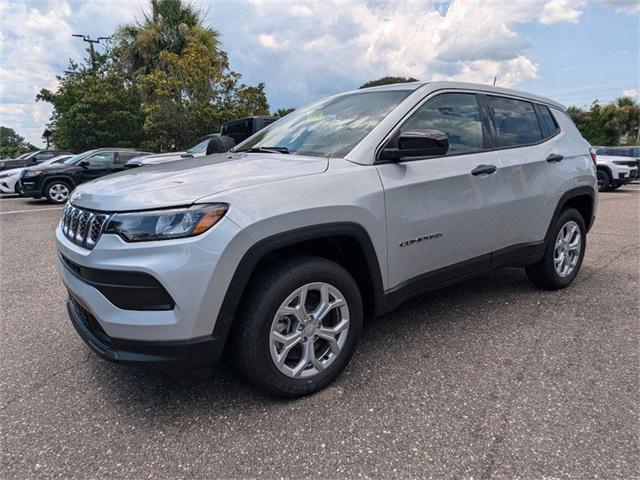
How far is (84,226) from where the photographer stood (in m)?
2.23

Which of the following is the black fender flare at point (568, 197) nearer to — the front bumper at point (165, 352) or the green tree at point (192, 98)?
the front bumper at point (165, 352)

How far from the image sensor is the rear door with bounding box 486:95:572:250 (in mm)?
3334

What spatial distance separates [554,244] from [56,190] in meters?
12.6

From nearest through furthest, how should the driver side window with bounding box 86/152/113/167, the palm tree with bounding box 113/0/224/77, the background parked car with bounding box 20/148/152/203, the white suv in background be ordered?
1. the background parked car with bounding box 20/148/152/203
2. the driver side window with bounding box 86/152/113/167
3. the white suv in background
4. the palm tree with bounding box 113/0/224/77

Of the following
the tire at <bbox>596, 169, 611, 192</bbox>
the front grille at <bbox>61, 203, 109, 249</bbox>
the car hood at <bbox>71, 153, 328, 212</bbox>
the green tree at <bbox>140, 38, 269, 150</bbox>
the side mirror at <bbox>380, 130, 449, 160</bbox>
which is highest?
the green tree at <bbox>140, 38, 269, 150</bbox>

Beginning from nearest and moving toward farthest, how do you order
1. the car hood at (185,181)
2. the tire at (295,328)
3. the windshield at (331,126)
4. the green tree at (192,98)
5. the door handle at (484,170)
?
1. the car hood at (185,181)
2. the tire at (295,328)
3. the windshield at (331,126)
4. the door handle at (484,170)
5. the green tree at (192,98)

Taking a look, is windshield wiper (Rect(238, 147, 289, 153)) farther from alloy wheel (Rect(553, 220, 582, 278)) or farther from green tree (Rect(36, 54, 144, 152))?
green tree (Rect(36, 54, 144, 152))

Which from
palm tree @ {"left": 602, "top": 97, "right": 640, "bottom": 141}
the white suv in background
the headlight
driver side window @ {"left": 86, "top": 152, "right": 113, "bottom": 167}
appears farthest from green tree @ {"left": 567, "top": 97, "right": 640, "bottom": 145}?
the headlight

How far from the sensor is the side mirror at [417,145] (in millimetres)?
2492

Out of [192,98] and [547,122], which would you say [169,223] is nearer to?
[547,122]

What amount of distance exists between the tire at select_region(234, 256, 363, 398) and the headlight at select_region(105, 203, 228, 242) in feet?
1.41

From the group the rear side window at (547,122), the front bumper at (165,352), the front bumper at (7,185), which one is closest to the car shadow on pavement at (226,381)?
the front bumper at (165,352)

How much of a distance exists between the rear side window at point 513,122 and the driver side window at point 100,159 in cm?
1196

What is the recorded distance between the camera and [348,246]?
8.43ft
